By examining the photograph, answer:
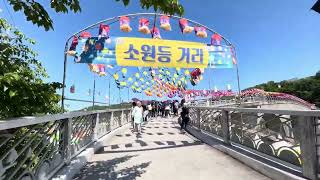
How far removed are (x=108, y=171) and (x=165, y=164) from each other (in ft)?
4.48

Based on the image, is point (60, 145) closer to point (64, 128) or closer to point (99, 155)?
point (64, 128)

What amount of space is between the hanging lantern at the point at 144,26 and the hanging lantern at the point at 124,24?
49 centimetres

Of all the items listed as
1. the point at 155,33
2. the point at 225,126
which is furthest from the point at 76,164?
the point at 155,33

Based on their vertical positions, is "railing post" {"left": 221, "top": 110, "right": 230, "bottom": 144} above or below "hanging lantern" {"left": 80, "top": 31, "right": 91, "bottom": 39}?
below

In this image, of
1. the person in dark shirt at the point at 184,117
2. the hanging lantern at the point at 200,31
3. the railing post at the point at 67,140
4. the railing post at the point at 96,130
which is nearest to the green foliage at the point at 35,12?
the railing post at the point at 67,140

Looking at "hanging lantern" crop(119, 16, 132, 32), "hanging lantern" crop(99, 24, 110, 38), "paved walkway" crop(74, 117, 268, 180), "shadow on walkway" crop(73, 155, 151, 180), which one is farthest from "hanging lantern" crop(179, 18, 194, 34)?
"shadow on walkway" crop(73, 155, 151, 180)

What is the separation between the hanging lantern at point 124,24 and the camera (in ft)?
43.5

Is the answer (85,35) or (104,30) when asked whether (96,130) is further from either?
(104,30)

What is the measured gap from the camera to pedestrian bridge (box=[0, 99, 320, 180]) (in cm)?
491

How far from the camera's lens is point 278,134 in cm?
636

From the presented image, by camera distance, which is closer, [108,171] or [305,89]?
[108,171]

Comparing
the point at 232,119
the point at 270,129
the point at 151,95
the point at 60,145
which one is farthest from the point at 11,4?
the point at 151,95

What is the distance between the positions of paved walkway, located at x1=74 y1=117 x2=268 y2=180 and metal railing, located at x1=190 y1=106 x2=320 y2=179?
0.54m

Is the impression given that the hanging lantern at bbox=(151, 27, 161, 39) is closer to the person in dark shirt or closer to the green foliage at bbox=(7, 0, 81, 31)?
the person in dark shirt
